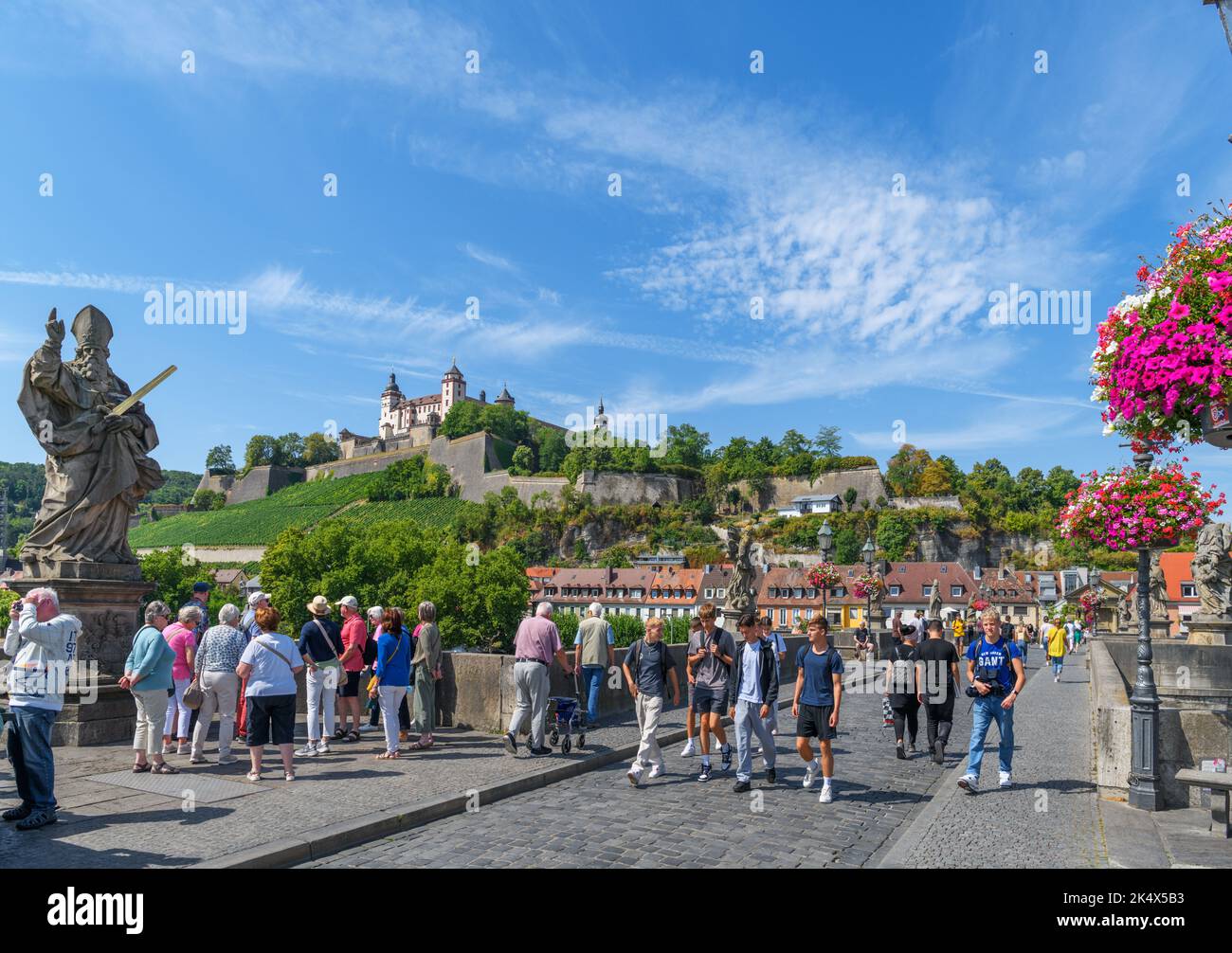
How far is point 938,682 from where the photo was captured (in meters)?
10.0

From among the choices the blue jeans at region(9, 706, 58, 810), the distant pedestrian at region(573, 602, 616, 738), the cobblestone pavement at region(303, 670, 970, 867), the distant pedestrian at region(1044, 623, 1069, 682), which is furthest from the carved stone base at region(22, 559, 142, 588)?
the distant pedestrian at region(1044, 623, 1069, 682)

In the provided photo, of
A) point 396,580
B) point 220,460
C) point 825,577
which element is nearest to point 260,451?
point 220,460

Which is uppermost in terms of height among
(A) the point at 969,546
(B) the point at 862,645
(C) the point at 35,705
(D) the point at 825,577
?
(A) the point at 969,546

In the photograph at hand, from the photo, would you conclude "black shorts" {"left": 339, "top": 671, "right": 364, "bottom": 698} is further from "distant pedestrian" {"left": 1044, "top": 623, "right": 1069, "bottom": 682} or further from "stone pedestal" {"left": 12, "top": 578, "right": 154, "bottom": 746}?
"distant pedestrian" {"left": 1044, "top": 623, "right": 1069, "bottom": 682}

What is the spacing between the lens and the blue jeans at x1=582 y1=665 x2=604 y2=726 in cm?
1204

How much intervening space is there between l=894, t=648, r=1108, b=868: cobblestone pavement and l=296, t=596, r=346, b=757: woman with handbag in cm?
629

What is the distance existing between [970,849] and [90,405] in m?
9.60

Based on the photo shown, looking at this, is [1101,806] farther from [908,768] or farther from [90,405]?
[90,405]

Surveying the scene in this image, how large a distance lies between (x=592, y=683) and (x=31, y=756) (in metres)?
7.10

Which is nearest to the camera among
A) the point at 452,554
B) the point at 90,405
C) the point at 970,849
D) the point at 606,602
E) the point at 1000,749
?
the point at 970,849

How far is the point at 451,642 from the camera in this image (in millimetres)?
59438

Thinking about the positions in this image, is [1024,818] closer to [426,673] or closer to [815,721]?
[815,721]

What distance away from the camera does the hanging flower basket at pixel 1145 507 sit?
28.6ft

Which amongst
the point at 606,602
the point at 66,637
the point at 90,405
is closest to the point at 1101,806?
the point at 66,637
